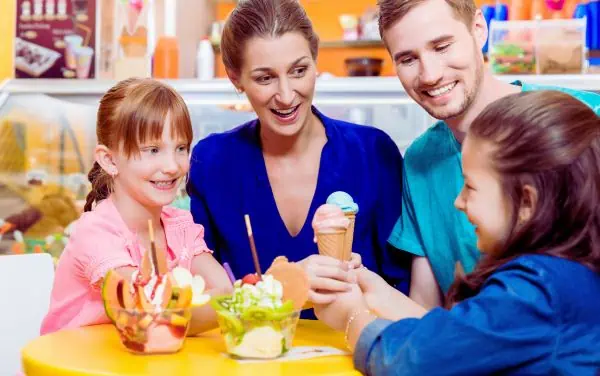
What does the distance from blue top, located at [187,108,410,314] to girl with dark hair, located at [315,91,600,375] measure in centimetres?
99

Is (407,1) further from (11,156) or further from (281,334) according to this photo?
(11,156)

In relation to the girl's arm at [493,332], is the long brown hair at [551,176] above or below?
above

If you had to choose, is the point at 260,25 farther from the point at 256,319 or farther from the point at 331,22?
the point at 331,22

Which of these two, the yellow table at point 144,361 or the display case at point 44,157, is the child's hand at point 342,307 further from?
the display case at point 44,157

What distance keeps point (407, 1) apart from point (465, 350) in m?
1.18

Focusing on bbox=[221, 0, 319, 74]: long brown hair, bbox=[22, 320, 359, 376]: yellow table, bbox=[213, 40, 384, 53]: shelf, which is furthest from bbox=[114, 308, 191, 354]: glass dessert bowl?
bbox=[213, 40, 384, 53]: shelf

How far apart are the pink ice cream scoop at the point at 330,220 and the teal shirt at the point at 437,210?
58 cm

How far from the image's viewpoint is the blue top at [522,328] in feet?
4.85

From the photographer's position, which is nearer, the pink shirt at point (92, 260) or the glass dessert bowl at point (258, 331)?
the glass dessert bowl at point (258, 331)

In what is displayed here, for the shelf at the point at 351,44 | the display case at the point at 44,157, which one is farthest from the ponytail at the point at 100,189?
the shelf at the point at 351,44

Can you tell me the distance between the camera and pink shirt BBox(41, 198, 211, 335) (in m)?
2.16

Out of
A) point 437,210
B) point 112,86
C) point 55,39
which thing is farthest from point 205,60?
point 437,210

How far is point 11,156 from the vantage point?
4.55m

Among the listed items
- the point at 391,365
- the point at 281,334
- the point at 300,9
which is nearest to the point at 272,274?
the point at 281,334
